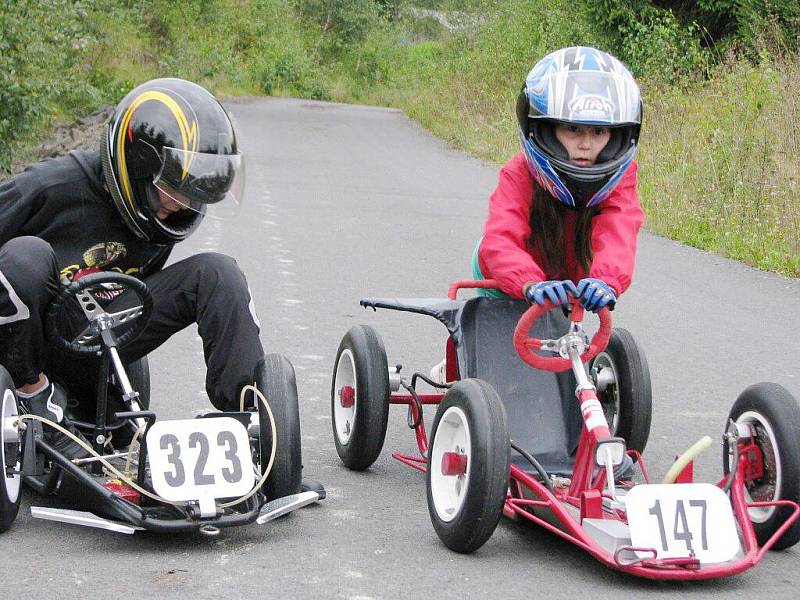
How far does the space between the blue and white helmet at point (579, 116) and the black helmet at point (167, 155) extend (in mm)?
982

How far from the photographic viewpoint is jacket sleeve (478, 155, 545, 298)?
3.97 meters

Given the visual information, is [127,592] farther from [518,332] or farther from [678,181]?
[678,181]

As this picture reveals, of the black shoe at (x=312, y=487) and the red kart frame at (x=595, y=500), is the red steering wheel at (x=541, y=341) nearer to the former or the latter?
the red kart frame at (x=595, y=500)

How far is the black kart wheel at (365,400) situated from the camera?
4270 millimetres

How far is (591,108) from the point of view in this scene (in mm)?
3957

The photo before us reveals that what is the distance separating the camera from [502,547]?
358 centimetres

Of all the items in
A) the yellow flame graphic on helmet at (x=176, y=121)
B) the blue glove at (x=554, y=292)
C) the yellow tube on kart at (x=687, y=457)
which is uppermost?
the yellow flame graphic on helmet at (x=176, y=121)

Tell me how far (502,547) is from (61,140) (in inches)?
595

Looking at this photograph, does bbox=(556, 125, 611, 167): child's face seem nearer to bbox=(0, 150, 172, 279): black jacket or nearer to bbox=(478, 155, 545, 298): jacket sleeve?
bbox=(478, 155, 545, 298): jacket sleeve

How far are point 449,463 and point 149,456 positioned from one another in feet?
2.73

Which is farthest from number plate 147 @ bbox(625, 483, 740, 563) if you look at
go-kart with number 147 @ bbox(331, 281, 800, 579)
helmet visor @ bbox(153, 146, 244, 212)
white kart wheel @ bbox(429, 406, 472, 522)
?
helmet visor @ bbox(153, 146, 244, 212)

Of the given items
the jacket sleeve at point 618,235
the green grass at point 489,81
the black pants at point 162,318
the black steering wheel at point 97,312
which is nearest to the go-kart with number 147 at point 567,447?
the jacket sleeve at point 618,235

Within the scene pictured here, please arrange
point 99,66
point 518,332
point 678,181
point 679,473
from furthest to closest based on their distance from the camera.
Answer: point 99,66 → point 678,181 → point 518,332 → point 679,473

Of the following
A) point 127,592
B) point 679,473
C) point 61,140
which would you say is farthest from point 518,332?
point 61,140
